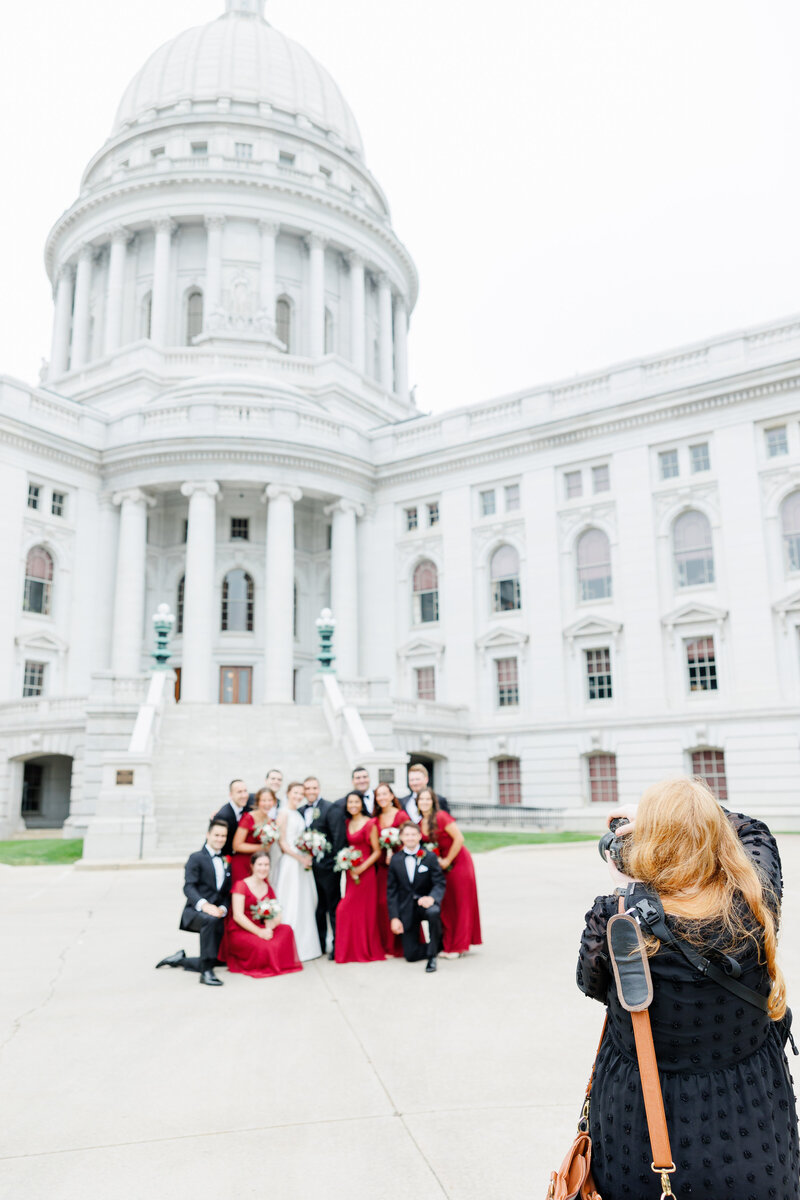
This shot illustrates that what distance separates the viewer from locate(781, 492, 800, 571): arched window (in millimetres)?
33812

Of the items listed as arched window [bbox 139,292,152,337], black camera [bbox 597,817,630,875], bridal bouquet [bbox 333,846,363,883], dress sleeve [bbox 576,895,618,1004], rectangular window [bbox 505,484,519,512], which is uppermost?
arched window [bbox 139,292,152,337]

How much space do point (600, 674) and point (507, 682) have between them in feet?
14.3

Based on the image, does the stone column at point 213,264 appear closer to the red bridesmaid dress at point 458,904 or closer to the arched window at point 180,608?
the arched window at point 180,608

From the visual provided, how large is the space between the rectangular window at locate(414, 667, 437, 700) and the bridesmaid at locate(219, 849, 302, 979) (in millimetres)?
32014

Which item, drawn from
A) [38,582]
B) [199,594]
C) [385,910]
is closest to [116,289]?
[38,582]

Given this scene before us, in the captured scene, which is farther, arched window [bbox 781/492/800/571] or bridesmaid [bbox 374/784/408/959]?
arched window [bbox 781/492/800/571]

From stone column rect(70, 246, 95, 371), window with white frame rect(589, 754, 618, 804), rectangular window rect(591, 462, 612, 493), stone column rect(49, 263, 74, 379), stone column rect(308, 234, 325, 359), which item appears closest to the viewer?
window with white frame rect(589, 754, 618, 804)

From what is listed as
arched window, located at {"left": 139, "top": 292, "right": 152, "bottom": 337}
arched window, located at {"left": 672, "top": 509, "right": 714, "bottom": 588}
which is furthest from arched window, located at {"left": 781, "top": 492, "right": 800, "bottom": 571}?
arched window, located at {"left": 139, "top": 292, "right": 152, "bottom": 337}

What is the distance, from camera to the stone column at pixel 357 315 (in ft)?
195

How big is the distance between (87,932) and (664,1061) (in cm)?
1070

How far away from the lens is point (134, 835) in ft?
71.2

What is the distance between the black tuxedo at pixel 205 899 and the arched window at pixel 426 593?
108 feet

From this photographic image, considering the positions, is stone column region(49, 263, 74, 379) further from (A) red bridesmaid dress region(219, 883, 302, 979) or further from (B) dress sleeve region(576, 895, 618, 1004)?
(B) dress sleeve region(576, 895, 618, 1004)

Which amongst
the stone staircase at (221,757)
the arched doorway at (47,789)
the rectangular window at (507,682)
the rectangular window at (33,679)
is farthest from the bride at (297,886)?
the rectangular window at (33,679)
